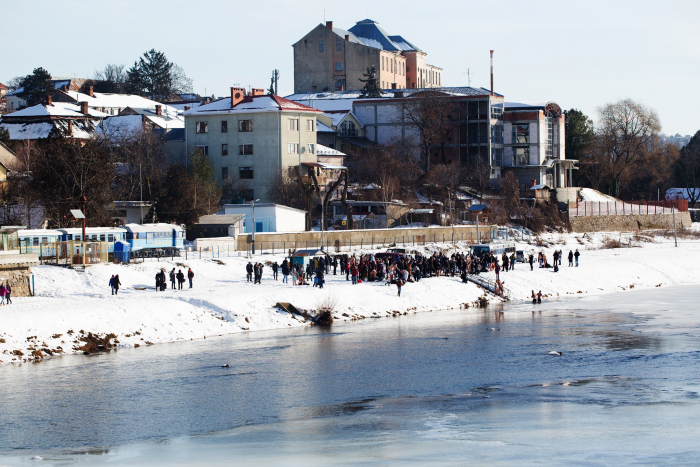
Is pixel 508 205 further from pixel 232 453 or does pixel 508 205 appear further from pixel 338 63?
pixel 232 453

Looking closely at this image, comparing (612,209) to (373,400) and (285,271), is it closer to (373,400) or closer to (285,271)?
(285,271)

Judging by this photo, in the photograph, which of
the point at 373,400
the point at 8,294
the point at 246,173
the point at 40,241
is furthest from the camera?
the point at 246,173

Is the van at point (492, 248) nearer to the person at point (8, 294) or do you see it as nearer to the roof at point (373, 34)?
the person at point (8, 294)

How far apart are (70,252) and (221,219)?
15.9m

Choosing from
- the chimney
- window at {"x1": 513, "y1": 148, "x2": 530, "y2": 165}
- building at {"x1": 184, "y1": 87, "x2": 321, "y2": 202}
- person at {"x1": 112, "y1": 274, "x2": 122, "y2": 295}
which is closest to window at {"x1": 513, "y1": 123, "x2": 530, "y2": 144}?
window at {"x1": 513, "y1": 148, "x2": 530, "y2": 165}

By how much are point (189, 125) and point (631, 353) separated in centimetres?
6082

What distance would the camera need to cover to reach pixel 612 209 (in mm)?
91062

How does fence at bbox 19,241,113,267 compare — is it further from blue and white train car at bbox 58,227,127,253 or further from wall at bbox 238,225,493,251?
wall at bbox 238,225,493,251

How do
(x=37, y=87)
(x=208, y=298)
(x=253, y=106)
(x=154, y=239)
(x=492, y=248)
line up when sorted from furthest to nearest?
1. (x=37, y=87)
2. (x=253, y=106)
3. (x=492, y=248)
4. (x=154, y=239)
5. (x=208, y=298)

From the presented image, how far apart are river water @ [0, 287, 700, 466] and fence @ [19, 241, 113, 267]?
571 inches

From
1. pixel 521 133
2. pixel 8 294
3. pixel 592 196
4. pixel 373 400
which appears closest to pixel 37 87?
pixel 521 133

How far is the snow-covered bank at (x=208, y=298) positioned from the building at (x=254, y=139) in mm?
25835

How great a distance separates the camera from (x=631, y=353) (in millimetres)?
29734

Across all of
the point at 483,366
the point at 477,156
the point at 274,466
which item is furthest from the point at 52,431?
the point at 477,156
